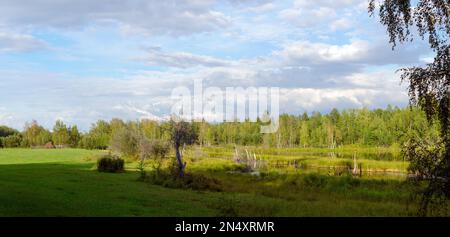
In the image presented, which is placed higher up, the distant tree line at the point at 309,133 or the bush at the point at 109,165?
the distant tree line at the point at 309,133

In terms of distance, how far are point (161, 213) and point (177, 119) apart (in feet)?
76.3

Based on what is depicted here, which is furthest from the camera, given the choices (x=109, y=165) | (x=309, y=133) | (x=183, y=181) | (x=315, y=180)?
(x=309, y=133)

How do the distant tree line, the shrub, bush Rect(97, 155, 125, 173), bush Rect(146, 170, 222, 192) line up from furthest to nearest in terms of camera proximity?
1. the distant tree line
2. bush Rect(97, 155, 125, 173)
3. the shrub
4. bush Rect(146, 170, 222, 192)

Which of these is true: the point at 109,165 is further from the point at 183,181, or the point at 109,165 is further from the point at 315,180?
the point at 315,180

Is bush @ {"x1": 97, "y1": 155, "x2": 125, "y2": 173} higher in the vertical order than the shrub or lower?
higher

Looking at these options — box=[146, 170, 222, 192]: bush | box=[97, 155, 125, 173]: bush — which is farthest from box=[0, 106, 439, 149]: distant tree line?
box=[146, 170, 222, 192]: bush

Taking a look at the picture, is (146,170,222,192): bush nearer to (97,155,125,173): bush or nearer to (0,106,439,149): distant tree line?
(97,155,125,173): bush

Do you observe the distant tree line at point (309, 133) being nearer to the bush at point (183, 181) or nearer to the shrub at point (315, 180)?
the shrub at point (315, 180)

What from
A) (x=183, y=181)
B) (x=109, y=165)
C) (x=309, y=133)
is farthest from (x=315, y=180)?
(x=309, y=133)

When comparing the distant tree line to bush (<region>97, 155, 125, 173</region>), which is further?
the distant tree line

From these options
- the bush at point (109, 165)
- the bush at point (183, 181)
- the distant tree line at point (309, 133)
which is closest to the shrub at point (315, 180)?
the bush at point (183, 181)

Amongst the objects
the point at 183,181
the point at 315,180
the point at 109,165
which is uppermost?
the point at 109,165

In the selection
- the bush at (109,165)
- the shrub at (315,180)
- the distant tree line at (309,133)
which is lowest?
the shrub at (315,180)
